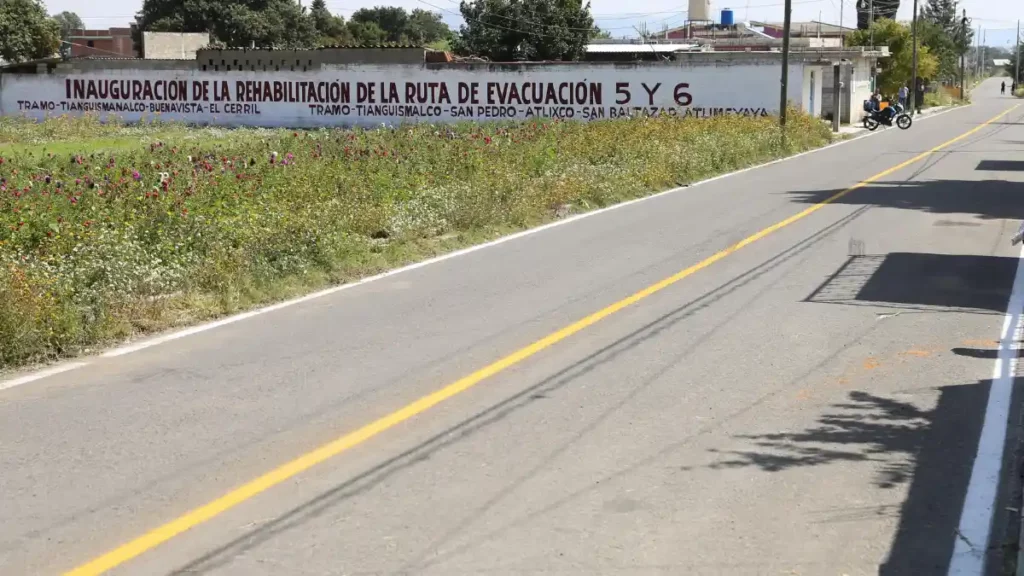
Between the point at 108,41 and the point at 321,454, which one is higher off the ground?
the point at 108,41

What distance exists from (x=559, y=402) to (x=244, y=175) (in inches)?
353

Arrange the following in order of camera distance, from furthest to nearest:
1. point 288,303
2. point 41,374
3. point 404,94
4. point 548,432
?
point 404,94, point 288,303, point 41,374, point 548,432

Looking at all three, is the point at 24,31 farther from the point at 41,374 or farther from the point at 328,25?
the point at 41,374

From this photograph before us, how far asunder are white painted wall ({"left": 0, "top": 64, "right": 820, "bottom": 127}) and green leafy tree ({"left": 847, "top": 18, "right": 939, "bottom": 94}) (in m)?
28.2

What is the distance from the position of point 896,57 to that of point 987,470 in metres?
73.6

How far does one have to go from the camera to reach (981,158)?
105ft

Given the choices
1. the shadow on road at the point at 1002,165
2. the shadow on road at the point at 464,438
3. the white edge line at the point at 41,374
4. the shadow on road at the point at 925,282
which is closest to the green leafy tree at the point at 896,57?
the shadow on road at the point at 1002,165

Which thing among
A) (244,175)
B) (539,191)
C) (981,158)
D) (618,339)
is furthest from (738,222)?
(981,158)

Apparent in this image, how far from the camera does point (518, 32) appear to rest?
7319cm

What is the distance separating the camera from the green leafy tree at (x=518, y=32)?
240 ft

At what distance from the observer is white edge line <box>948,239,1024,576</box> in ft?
18.5

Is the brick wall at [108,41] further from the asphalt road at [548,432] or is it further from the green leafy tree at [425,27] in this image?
the asphalt road at [548,432]

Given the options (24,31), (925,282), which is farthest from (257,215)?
(24,31)

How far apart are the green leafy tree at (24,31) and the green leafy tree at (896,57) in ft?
173
